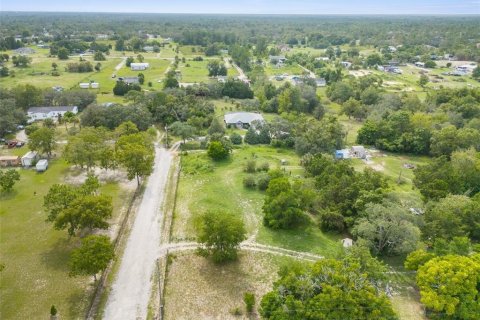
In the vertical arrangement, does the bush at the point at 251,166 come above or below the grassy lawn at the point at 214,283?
above

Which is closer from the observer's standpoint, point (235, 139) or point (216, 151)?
point (216, 151)

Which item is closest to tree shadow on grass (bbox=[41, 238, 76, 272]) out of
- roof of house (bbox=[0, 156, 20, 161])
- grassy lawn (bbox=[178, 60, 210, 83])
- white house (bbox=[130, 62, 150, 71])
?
roof of house (bbox=[0, 156, 20, 161])

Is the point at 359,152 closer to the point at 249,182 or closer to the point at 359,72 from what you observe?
the point at 249,182

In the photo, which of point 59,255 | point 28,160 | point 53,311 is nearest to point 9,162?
point 28,160

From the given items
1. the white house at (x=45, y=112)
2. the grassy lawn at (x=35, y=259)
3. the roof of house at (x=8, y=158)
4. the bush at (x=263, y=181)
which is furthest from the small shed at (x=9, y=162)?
the bush at (x=263, y=181)

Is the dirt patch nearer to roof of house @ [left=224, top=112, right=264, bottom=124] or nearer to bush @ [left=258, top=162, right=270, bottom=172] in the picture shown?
roof of house @ [left=224, top=112, right=264, bottom=124]

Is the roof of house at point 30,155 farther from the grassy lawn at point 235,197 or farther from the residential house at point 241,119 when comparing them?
the residential house at point 241,119

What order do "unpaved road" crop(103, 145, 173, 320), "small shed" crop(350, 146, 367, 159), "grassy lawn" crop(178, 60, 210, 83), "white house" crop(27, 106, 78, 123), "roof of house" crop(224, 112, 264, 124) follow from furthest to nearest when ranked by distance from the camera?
"grassy lawn" crop(178, 60, 210, 83)
"roof of house" crop(224, 112, 264, 124)
"white house" crop(27, 106, 78, 123)
"small shed" crop(350, 146, 367, 159)
"unpaved road" crop(103, 145, 173, 320)
